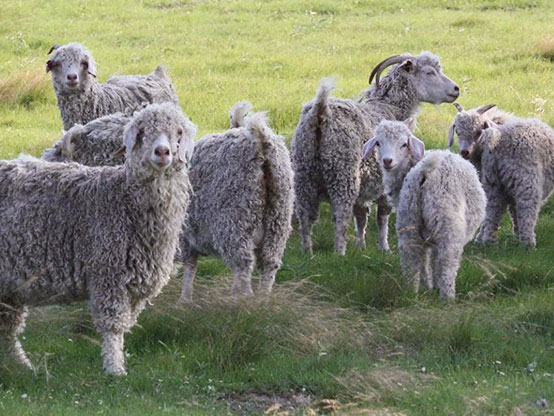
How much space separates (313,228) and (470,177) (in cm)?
280

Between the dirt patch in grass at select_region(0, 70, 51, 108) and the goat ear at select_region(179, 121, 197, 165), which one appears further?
the dirt patch in grass at select_region(0, 70, 51, 108)

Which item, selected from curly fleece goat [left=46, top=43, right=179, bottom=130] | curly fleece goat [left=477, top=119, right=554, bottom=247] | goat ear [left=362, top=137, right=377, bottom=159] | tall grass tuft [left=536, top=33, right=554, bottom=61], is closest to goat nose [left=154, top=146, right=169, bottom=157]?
goat ear [left=362, top=137, right=377, bottom=159]

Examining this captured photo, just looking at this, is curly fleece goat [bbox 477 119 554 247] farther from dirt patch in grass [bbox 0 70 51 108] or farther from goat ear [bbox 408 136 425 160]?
dirt patch in grass [bbox 0 70 51 108]

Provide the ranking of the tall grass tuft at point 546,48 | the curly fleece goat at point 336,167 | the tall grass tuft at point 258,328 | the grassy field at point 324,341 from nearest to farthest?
the grassy field at point 324,341
the tall grass tuft at point 258,328
the curly fleece goat at point 336,167
the tall grass tuft at point 546,48

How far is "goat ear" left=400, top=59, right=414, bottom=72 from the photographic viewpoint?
1178 centimetres

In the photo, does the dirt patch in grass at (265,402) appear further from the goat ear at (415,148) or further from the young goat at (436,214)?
the goat ear at (415,148)

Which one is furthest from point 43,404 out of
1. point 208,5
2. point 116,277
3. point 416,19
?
point 208,5

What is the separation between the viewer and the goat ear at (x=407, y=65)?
1178cm

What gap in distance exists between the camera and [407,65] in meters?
11.8

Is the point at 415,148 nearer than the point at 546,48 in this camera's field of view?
→ Yes

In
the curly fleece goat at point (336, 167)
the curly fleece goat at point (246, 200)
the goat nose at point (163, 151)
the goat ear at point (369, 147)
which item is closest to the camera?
the goat nose at point (163, 151)

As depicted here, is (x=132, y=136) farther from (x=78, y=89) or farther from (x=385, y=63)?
(x=385, y=63)

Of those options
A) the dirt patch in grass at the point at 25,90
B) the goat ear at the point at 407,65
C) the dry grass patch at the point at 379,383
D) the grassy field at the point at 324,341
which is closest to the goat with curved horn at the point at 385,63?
the goat ear at the point at 407,65

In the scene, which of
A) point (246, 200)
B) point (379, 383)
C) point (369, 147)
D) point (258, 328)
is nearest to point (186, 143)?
point (246, 200)
